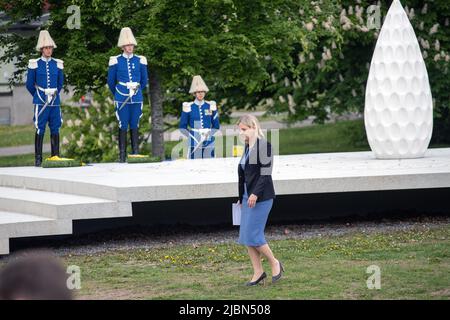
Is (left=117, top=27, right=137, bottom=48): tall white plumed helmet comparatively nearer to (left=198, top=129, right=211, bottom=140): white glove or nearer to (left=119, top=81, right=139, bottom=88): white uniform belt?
(left=119, top=81, right=139, bottom=88): white uniform belt

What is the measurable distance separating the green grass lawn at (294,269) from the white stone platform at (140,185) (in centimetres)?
62

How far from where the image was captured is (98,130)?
22.3 meters

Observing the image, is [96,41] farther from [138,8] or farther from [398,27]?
[398,27]

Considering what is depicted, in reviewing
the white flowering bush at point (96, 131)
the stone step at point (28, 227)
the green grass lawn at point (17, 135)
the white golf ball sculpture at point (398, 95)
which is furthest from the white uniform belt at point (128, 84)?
the green grass lawn at point (17, 135)

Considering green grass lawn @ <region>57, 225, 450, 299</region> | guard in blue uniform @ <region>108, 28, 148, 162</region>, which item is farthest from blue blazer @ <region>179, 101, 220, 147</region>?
green grass lawn @ <region>57, 225, 450, 299</region>

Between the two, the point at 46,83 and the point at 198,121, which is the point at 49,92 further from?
the point at 198,121

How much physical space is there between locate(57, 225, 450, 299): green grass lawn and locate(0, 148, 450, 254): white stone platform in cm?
62

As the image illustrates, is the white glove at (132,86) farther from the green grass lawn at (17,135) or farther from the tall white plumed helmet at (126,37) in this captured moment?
the green grass lawn at (17,135)

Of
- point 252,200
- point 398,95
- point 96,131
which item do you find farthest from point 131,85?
point 252,200

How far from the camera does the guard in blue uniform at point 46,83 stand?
52.3 ft

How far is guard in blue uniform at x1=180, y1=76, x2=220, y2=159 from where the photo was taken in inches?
682
